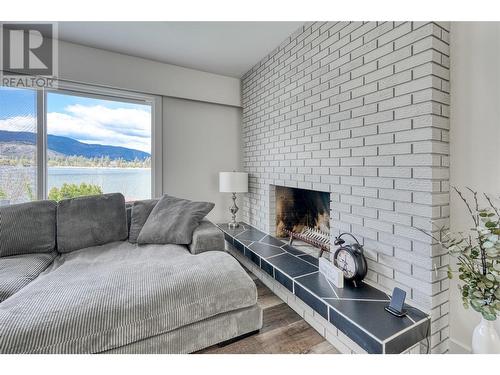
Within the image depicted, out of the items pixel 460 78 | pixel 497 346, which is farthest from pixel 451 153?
pixel 497 346

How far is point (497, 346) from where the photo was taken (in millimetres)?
1074

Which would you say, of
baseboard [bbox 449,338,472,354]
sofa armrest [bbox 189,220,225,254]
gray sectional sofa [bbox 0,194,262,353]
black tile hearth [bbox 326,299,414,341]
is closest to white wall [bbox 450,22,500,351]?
baseboard [bbox 449,338,472,354]

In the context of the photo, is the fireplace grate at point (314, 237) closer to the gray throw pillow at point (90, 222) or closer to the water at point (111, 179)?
the gray throw pillow at point (90, 222)

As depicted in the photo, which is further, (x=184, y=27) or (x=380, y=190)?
(x=184, y=27)

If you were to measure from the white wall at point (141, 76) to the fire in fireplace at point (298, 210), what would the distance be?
5.34ft

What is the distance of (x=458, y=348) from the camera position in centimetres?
133

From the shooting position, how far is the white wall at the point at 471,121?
47.3 inches

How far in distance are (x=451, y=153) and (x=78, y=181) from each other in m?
3.48

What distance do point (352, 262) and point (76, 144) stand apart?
311 centimetres

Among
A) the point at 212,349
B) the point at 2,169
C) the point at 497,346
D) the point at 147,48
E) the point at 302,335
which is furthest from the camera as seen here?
the point at 147,48

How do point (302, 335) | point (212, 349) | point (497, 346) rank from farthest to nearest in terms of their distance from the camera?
point (302, 335) < point (212, 349) < point (497, 346)

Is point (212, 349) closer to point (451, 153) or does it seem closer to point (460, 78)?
point (451, 153)

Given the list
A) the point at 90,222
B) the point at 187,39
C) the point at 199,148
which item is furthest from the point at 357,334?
the point at 187,39

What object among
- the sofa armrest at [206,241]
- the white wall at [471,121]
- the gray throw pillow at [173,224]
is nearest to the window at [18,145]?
the gray throw pillow at [173,224]
